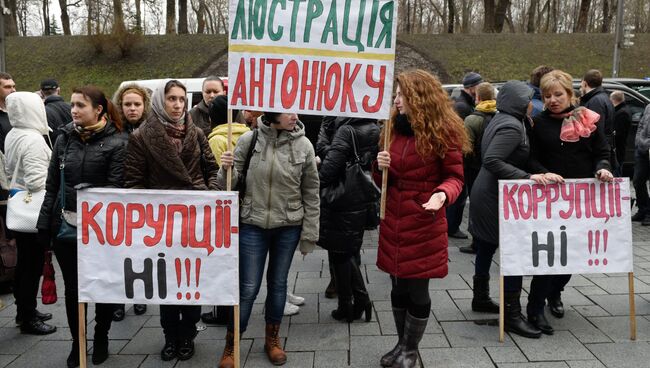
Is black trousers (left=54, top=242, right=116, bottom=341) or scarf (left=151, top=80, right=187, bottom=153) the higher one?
scarf (left=151, top=80, right=187, bottom=153)

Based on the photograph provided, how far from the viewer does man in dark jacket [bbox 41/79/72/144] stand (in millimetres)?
6852

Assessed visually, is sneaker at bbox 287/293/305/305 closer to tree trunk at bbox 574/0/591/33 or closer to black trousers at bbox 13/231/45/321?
black trousers at bbox 13/231/45/321

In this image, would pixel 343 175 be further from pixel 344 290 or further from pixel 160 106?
pixel 160 106

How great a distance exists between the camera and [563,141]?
13.7ft

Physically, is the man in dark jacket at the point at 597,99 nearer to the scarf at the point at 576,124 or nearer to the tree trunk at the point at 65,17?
the scarf at the point at 576,124

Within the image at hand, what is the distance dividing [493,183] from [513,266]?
2.10 feet

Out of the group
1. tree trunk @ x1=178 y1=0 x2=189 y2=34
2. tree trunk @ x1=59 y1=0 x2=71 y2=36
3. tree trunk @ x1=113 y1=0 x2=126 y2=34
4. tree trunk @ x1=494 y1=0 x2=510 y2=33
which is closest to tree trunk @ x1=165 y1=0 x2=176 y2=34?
tree trunk @ x1=178 y1=0 x2=189 y2=34

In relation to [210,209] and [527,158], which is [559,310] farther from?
[210,209]

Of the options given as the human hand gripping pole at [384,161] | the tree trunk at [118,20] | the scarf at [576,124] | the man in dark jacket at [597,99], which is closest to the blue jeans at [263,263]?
the human hand gripping pole at [384,161]

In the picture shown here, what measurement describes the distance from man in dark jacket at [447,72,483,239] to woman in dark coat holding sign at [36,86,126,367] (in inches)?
182

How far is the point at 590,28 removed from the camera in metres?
43.0

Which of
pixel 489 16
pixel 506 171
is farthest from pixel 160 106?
pixel 489 16

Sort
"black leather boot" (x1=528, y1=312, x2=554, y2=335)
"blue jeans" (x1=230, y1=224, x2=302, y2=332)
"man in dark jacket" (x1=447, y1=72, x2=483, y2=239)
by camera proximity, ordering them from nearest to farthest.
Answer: "blue jeans" (x1=230, y1=224, x2=302, y2=332) → "black leather boot" (x1=528, y1=312, x2=554, y2=335) → "man in dark jacket" (x1=447, y1=72, x2=483, y2=239)

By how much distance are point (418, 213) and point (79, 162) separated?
84.6 inches
